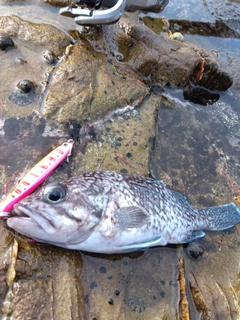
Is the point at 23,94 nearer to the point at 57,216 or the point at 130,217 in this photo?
the point at 57,216

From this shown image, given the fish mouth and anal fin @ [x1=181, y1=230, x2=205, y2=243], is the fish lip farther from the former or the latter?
anal fin @ [x1=181, y1=230, x2=205, y2=243]

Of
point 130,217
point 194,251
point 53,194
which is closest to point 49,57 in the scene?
point 53,194

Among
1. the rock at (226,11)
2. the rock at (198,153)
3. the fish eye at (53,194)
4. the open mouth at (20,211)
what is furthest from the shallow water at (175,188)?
the rock at (226,11)

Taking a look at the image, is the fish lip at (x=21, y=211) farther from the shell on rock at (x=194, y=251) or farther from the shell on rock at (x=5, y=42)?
the shell on rock at (x=5, y=42)

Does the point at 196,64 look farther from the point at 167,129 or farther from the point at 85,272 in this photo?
the point at 85,272

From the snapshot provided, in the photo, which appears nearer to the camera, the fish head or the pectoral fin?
the fish head

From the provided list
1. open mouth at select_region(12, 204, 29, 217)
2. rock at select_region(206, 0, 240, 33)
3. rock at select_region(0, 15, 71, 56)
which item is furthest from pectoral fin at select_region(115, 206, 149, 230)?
rock at select_region(206, 0, 240, 33)
